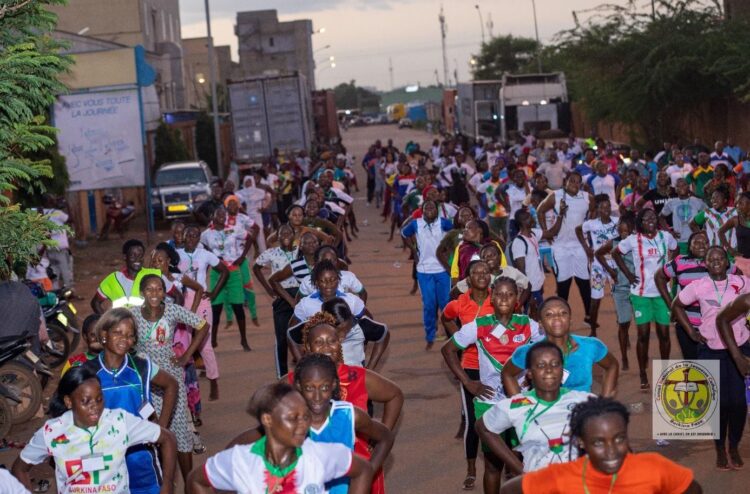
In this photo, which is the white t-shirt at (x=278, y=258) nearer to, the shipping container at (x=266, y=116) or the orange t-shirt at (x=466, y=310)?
the orange t-shirt at (x=466, y=310)

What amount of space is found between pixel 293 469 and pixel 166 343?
4079 mm

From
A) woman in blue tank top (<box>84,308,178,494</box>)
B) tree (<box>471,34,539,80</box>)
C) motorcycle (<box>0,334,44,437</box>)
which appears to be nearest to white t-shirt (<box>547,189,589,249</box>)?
motorcycle (<box>0,334,44,437</box>)

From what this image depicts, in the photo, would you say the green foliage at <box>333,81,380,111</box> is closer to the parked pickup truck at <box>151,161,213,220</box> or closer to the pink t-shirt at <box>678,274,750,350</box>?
the parked pickup truck at <box>151,161,213,220</box>

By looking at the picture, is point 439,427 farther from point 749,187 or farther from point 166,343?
point 749,187

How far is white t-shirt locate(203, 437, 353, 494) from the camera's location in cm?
488

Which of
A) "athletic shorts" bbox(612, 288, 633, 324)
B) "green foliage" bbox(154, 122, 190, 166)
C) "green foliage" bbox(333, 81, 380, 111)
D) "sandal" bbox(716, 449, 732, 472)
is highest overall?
"green foliage" bbox(333, 81, 380, 111)

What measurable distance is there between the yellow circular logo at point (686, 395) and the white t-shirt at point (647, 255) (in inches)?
44.7

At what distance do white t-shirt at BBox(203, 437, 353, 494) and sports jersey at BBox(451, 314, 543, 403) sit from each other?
9.95ft

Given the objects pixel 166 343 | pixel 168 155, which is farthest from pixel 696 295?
pixel 168 155

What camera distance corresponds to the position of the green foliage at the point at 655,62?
110ft

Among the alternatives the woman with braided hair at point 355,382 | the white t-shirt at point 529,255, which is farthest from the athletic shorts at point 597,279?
the woman with braided hair at point 355,382

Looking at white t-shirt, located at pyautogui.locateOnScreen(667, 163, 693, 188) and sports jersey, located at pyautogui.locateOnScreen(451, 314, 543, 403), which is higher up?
white t-shirt, located at pyautogui.locateOnScreen(667, 163, 693, 188)

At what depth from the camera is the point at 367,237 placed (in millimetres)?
27172

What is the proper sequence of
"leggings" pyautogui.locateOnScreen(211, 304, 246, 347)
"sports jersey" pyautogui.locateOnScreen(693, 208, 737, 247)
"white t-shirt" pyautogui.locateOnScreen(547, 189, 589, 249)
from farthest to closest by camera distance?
"leggings" pyautogui.locateOnScreen(211, 304, 246, 347) → "white t-shirt" pyautogui.locateOnScreen(547, 189, 589, 249) → "sports jersey" pyautogui.locateOnScreen(693, 208, 737, 247)
